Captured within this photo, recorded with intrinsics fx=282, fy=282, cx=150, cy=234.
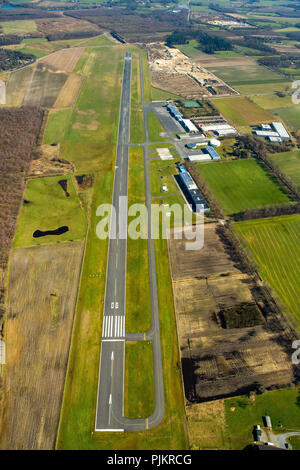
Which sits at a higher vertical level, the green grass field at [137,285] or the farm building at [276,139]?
the farm building at [276,139]

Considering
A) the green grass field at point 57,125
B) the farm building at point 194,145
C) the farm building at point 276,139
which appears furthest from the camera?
the green grass field at point 57,125

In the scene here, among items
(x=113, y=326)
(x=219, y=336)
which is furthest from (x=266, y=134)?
(x=113, y=326)

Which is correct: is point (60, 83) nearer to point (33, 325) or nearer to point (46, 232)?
point (46, 232)

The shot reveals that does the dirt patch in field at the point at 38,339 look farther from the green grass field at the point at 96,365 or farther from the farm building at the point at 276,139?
the farm building at the point at 276,139

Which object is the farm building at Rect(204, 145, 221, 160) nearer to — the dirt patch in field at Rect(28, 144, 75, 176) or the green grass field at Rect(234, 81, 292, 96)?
the dirt patch in field at Rect(28, 144, 75, 176)

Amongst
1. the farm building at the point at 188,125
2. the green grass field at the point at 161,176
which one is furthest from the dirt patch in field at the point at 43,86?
the green grass field at the point at 161,176

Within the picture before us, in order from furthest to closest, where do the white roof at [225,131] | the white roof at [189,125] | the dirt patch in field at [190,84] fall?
1. the dirt patch in field at [190,84]
2. the white roof at [189,125]
3. the white roof at [225,131]

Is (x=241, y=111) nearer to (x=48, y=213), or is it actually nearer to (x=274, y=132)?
(x=274, y=132)

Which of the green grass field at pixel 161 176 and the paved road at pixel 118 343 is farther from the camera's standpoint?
the green grass field at pixel 161 176
